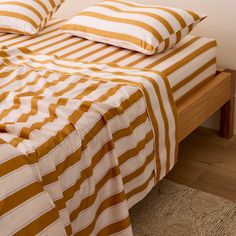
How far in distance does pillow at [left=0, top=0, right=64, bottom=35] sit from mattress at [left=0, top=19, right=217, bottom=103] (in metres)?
0.05

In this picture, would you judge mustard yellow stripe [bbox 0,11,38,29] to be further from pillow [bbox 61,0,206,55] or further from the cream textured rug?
the cream textured rug

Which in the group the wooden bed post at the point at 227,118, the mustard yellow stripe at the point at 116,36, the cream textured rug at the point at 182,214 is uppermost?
the mustard yellow stripe at the point at 116,36

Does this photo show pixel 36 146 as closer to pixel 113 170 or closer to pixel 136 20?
pixel 113 170

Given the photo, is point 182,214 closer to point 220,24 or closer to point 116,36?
point 116,36

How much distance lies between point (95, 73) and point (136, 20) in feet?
1.47

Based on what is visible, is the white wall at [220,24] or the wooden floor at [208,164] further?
the white wall at [220,24]

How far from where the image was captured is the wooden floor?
7.47 feet

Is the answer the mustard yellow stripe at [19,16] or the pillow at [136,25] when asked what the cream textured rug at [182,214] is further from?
the mustard yellow stripe at [19,16]

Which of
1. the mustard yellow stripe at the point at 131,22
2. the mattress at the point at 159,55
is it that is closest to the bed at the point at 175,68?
the mattress at the point at 159,55

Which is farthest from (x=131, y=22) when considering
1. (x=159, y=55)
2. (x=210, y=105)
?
(x=210, y=105)

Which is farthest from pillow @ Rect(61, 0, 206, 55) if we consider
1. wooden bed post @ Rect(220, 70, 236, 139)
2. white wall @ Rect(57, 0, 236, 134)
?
wooden bed post @ Rect(220, 70, 236, 139)

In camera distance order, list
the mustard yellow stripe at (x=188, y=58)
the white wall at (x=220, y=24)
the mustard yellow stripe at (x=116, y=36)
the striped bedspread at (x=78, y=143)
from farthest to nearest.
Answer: the white wall at (x=220, y=24)
the mustard yellow stripe at (x=116, y=36)
the mustard yellow stripe at (x=188, y=58)
the striped bedspread at (x=78, y=143)

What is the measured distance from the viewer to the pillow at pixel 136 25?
2.25 meters

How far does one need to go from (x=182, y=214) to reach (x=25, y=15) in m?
1.41
